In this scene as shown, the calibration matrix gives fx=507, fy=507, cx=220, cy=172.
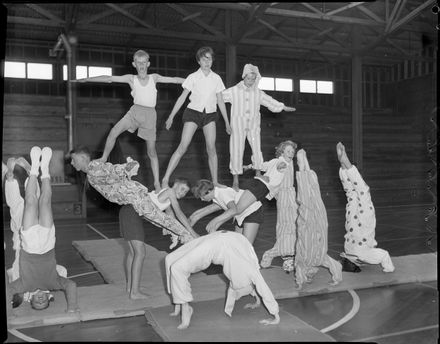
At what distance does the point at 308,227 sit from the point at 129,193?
2.21 m

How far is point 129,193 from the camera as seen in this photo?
5.43m

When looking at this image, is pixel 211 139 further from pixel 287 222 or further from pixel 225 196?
pixel 287 222

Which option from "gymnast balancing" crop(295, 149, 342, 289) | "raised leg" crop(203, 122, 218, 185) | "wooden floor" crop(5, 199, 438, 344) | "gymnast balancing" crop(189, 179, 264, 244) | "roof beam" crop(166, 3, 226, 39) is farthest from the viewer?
"roof beam" crop(166, 3, 226, 39)

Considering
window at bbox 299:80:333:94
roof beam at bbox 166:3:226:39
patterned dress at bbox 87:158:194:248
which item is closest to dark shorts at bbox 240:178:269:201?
patterned dress at bbox 87:158:194:248

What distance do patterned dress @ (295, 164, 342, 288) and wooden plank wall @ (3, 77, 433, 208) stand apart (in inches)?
334

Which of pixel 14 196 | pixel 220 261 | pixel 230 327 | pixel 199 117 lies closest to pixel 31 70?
pixel 14 196

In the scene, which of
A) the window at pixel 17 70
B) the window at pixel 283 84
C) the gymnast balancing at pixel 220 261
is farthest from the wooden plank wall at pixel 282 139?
the gymnast balancing at pixel 220 261

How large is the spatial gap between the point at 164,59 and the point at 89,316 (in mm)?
18421

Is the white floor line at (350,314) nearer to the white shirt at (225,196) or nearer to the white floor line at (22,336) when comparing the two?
the white shirt at (225,196)

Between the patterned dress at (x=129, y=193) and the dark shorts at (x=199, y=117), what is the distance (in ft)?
2.67

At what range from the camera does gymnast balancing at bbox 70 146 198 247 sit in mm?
5301

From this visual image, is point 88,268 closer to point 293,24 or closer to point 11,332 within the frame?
point 11,332

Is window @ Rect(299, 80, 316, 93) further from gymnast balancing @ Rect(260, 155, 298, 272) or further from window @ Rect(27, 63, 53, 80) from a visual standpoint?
gymnast balancing @ Rect(260, 155, 298, 272)

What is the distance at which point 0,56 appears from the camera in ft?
12.0
